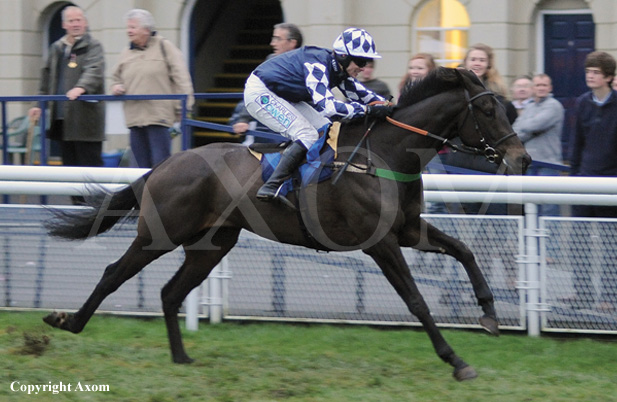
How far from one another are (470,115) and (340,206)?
0.87m

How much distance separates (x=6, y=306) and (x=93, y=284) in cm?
62

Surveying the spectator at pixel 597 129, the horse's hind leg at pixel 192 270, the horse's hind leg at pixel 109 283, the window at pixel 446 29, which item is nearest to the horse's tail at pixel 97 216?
the horse's hind leg at pixel 109 283

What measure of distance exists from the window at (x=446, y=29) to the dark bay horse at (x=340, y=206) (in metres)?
6.28

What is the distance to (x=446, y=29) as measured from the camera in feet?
38.9

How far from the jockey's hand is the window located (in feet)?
20.6

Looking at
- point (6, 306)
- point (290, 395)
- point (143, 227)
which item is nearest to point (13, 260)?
point (6, 306)

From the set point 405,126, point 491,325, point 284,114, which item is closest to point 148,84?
point 284,114

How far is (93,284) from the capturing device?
22.1 feet

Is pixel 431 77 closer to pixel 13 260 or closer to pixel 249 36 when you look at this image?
pixel 13 260

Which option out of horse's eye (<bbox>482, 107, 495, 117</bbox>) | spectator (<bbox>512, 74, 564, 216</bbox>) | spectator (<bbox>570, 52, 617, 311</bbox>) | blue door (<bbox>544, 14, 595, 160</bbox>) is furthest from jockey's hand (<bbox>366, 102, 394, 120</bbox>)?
blue door (<bbox>544, 14, 595, 160</bbox>)

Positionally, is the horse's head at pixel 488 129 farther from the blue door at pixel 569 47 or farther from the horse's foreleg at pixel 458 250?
the blue door at pixel 569 47

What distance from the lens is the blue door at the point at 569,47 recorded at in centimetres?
1145

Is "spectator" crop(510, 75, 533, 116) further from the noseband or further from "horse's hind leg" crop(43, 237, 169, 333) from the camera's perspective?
"horse's hind leg" crop(43, 237, 169, 333)

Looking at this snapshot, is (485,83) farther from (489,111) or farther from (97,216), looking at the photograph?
(97,216)
